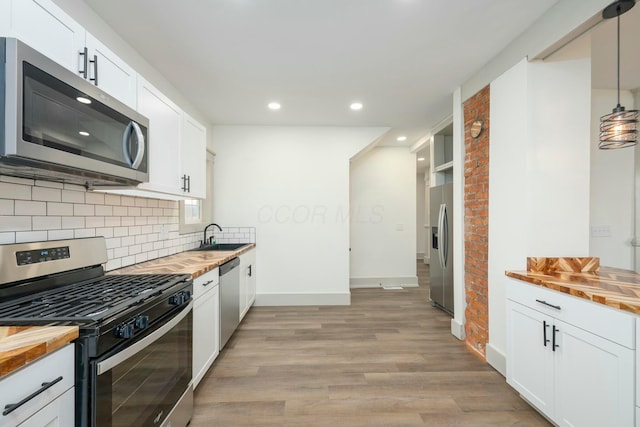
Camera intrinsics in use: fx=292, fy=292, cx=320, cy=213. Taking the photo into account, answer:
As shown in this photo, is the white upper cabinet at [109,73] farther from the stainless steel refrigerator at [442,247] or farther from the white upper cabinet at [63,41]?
the stainless steel refrigerator at [442,247]

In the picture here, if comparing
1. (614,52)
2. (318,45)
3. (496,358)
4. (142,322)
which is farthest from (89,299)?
(614,52)

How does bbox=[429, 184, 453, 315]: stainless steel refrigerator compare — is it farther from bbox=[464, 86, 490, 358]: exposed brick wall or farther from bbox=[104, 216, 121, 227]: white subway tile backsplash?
bbox=[104, 216, 121, 227]: white subway tile backsplash

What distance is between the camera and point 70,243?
166 centimetres

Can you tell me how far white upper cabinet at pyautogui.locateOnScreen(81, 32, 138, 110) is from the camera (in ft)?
4.80

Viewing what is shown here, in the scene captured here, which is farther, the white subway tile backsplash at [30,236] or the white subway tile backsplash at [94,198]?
the white subway tile backsplash at [94,198]

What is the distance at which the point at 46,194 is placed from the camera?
5.24 feet

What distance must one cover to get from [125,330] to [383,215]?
480 cm

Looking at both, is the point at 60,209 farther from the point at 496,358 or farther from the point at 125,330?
the point at 496,358

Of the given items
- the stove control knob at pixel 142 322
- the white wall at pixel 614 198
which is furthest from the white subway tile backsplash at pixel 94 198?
the white wall at pixel 614 198

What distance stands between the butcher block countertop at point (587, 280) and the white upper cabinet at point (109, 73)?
2736mm

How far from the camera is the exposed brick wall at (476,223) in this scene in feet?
8.70

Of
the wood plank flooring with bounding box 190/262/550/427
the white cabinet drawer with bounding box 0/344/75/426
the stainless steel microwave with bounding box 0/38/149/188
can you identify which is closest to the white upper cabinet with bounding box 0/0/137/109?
the stainless steel microwave with bounding box 0/38/149/188

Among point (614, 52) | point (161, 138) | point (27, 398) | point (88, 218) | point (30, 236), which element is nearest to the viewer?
point (27, 398)

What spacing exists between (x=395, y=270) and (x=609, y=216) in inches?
123
